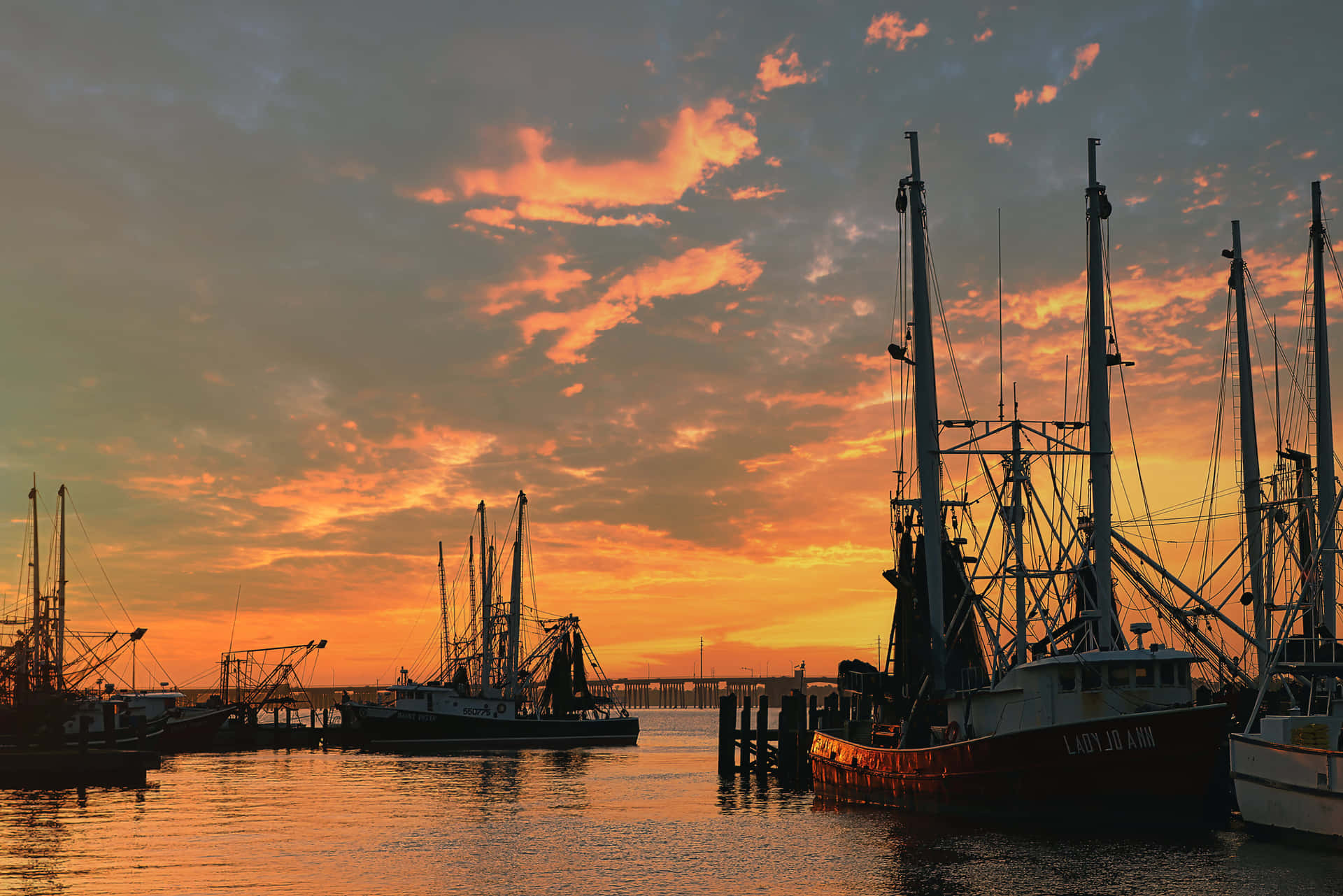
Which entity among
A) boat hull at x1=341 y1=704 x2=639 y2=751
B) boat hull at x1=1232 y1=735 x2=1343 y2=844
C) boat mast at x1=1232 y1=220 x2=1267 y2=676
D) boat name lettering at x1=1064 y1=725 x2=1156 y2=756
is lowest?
boat hull at x1=341 y1=704 x2=639 y2=751

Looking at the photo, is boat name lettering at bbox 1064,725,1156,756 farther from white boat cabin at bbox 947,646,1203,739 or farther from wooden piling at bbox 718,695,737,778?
wooden piling at bbox 718,695,737,778

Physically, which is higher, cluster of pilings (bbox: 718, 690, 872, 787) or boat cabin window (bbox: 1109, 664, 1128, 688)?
boat cabin window (bbox: 1109, 664, 1128, 688)

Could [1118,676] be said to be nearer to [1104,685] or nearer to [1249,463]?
[1104,685]

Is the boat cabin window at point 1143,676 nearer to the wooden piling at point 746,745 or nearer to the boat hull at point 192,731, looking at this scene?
the wooden piling at point 746,745

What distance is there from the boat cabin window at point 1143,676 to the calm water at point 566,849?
15.3ft

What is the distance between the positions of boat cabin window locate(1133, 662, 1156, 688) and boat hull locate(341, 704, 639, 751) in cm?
8441

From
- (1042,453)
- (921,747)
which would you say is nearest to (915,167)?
(1042,453)

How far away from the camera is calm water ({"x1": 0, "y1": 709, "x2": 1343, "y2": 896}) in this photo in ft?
108

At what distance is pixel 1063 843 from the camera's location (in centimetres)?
3816

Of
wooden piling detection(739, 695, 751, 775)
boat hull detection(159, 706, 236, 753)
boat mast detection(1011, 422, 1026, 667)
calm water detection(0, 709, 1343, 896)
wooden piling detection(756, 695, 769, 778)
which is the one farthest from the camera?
boat hull detection(159, 706, 236, 753)

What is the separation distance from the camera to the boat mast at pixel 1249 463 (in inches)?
2035

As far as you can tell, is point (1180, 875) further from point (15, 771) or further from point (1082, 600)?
point (15, 771)

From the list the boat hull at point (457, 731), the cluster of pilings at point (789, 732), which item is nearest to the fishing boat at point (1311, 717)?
the cluster of pilings at point (789, 732)

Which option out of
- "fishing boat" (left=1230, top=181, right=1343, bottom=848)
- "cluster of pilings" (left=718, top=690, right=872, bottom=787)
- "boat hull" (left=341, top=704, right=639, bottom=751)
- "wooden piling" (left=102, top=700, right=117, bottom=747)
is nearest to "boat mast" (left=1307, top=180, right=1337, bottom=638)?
"fishing boat" (left=1230, top=181, right=1343, bottom=848)
